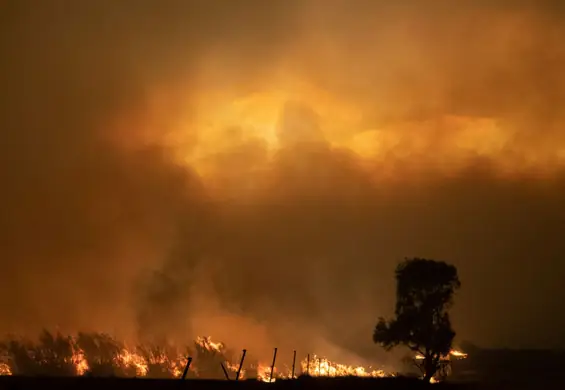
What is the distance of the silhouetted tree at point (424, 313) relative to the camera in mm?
70062

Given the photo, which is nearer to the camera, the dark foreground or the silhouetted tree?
the dark foreground

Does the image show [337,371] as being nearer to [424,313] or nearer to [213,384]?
[424,313]

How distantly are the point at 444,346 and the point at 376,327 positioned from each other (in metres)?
9.04

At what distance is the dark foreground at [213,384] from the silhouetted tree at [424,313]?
37.3 feet

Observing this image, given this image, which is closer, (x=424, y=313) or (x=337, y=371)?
(x=424, y=313)

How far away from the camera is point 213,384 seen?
156ft

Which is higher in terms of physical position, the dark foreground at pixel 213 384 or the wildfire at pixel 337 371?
the wildfire at pixel 337 371

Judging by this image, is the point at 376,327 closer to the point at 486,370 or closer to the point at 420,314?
the point at 420,314

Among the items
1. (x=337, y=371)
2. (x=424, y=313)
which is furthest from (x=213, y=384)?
(x=337, y=371)

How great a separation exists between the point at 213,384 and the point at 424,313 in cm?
3337

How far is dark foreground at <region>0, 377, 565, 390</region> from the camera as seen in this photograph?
44.8 meters

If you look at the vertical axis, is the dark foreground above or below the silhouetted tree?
below

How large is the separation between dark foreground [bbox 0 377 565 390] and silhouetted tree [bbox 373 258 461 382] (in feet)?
37.3

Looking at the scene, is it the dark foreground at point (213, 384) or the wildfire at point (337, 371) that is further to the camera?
the wildfire at point (337, 371)
